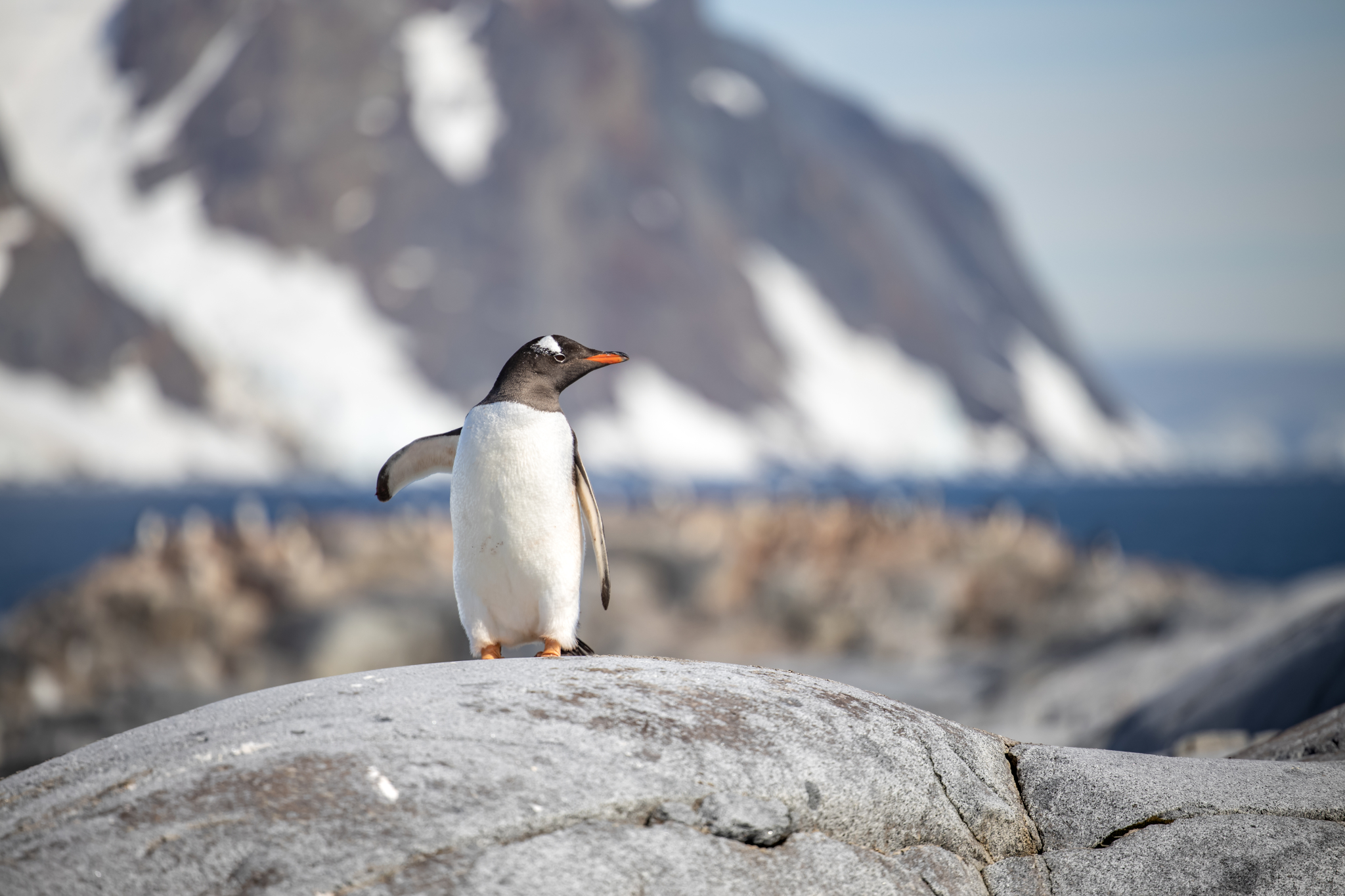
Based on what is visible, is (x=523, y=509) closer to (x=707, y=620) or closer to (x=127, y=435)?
(x=707, y=620)

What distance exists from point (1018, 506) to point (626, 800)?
286 ft

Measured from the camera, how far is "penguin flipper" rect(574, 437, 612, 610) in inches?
185

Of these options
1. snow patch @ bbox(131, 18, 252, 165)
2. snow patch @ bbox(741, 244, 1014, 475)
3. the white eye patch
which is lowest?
the white eye patch

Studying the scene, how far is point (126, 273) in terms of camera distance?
114875 millimetres

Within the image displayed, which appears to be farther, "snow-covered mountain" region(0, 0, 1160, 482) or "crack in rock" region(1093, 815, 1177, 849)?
"snow-covered mountain" region(0, 0, 1160, 482)

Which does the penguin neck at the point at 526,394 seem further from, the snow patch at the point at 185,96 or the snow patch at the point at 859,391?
the snow patch at the point at 185,96

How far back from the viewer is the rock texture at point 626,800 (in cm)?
284

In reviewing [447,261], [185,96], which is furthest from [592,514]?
[185,96]

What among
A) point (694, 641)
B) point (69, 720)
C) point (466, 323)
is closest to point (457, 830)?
point (69, 720)

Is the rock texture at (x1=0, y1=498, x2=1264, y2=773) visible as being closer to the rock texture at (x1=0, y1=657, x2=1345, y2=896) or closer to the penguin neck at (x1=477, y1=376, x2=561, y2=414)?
the rock texture at (x1=0, y1=657, x2=1345, y2=896)

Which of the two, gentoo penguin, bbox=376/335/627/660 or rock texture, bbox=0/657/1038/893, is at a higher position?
gentoo penguin, bbox=376/335/627/660

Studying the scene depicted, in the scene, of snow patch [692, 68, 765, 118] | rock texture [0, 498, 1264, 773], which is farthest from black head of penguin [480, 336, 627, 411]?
snow patch [692, 68, 765, 118]

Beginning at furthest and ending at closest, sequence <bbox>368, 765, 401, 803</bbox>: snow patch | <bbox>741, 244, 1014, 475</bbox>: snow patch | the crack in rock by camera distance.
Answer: <bbox>741, 244, 1014, 475</bbox>: snow patch, the crack in rock, <bbox>368, 765, 401, 803</bbox>: snow patch

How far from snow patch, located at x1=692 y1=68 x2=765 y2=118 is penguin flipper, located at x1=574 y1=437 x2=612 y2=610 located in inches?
6625
